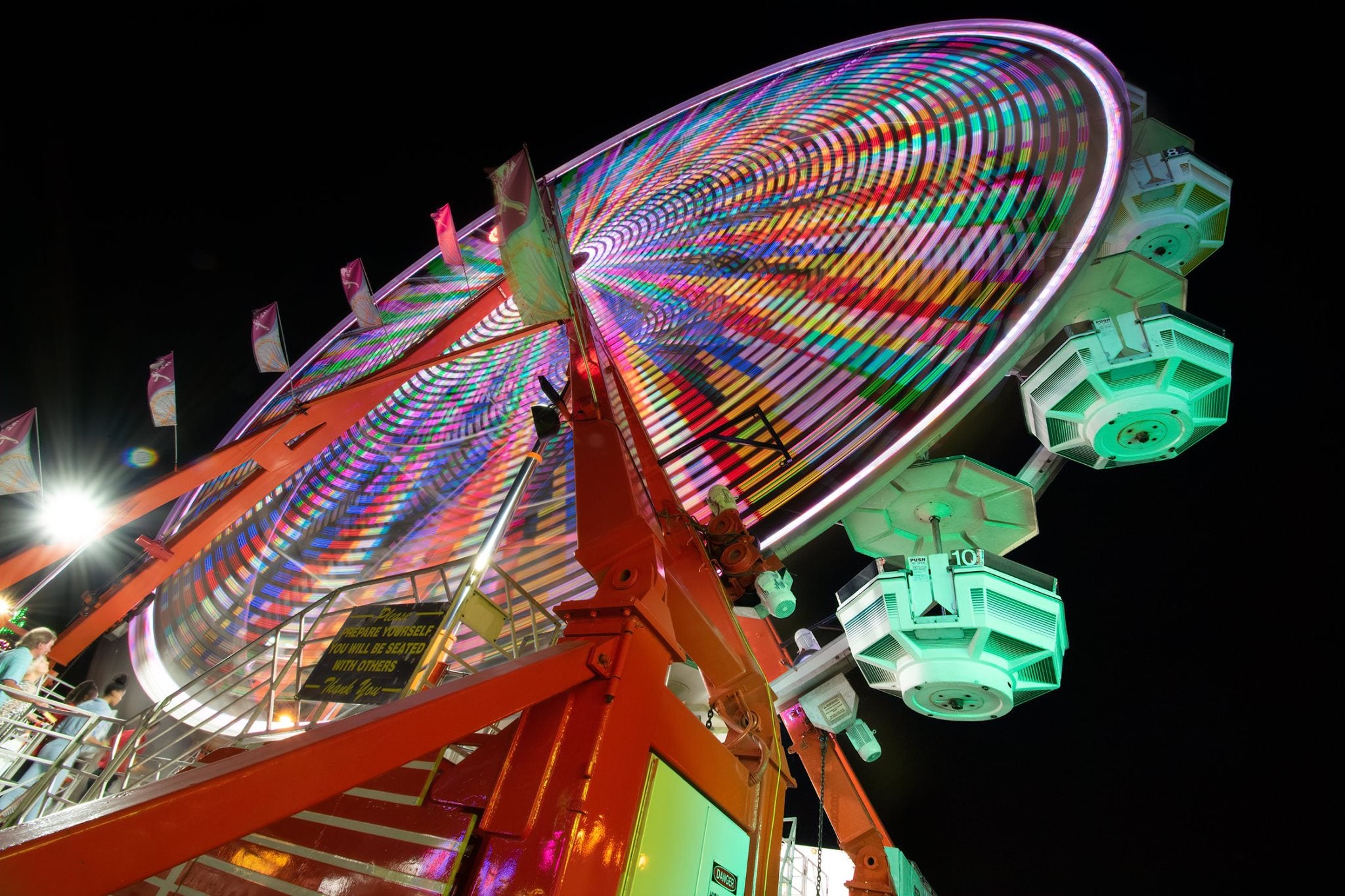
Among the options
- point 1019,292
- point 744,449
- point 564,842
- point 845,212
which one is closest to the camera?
point 564,842

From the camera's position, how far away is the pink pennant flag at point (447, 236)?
814 centimetres

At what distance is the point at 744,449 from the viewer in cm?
652

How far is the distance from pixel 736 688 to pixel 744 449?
10.7 ft

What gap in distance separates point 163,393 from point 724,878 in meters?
8.39

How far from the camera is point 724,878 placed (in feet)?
8.29

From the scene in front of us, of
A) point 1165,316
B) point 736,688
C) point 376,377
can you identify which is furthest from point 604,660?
point 1165,316

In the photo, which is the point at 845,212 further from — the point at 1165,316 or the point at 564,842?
the point at 564,842

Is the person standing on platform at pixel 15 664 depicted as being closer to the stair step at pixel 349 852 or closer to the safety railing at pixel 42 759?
the safety railing at pixel 42 759

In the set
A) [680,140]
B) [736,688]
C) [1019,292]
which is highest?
[680,140]

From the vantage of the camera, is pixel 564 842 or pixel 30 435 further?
pixel 30 435

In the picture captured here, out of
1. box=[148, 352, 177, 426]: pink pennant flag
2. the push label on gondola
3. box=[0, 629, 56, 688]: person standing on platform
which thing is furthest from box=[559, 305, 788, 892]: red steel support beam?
box=[148, 352, 177, 426]: pink pennant flag

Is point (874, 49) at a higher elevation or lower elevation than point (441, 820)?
higher

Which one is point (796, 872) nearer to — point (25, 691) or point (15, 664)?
point (25, 691)

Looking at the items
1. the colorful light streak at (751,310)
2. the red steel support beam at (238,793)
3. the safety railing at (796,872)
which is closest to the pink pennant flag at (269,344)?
the colorful light streak at (751,310)
